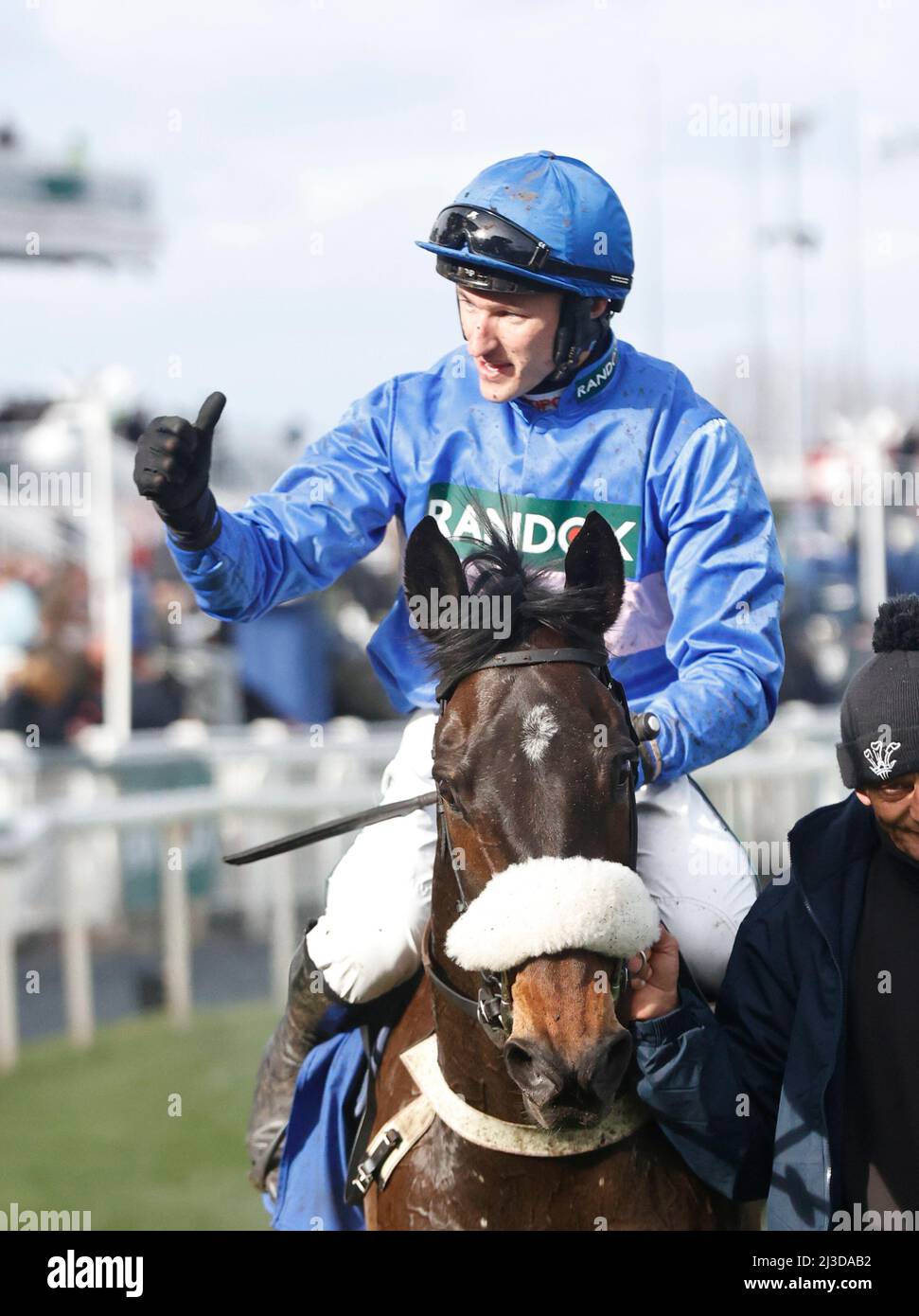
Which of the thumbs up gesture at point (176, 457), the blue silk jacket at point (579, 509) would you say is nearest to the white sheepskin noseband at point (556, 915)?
the blue silk jacket at point (579, 509)

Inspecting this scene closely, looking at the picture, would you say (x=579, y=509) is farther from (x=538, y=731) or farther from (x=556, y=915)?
(x=556, y=915)

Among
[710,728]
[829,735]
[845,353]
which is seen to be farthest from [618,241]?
[845,353]

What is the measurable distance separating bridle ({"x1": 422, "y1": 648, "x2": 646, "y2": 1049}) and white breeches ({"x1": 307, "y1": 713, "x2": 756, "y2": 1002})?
0.26 m

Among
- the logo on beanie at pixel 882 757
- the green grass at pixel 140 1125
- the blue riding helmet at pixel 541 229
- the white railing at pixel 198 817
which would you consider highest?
the blue riding helmet at pixel 541 229

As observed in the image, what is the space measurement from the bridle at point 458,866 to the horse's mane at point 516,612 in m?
0.02

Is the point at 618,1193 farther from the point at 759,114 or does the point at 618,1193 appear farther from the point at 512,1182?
the point at 759,114

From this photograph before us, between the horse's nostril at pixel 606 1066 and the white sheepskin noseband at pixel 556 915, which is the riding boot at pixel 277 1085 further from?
the horse's nostril at pixel 606 1066

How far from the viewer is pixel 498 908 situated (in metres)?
2.57

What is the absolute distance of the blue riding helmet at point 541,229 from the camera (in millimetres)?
3170

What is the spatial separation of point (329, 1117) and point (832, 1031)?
1.10 m

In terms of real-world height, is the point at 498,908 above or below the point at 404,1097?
above

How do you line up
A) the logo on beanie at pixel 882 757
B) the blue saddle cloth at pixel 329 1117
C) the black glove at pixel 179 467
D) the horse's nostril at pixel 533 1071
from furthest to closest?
the blue saddle cloth at pixel 329 1117, the black glove at pixel 179 467, the logo on beanie at pixel 882 757, the horse's nostril at pixel 533 1071

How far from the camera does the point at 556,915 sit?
2.51 m

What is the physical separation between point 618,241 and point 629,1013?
150 cm
